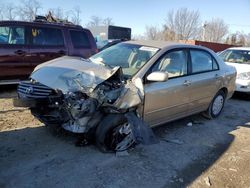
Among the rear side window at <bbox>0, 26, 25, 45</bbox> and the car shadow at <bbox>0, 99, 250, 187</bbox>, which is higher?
the rear side window at <bbox>0, 26, 25, 45</bbox>

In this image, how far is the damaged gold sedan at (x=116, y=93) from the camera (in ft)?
13.6

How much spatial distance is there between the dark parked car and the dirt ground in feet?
6.83

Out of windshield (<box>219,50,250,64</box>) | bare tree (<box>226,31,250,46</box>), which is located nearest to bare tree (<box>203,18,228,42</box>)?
bare tree (<box>226,31,250,46</box>)

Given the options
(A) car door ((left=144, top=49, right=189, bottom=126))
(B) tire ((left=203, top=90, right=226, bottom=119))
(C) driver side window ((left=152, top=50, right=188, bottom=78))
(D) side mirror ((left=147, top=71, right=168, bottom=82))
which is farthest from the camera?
(B) tire ((left=203, top=90, right=226, bottom=119))

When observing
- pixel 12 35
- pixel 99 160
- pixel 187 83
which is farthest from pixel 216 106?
pixel 12 35

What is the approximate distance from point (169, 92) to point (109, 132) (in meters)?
1.32

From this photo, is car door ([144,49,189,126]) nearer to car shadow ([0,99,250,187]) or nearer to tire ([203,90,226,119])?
car shadow ([0,99,250,187])

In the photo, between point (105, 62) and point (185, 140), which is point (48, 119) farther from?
point (185, 140)

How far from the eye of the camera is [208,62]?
6.16m

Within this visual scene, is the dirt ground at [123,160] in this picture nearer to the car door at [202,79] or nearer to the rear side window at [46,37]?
the car door at [202,79]

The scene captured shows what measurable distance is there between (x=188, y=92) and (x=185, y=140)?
2.84ft

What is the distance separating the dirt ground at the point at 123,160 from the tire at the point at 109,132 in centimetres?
12

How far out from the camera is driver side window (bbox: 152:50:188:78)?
16.2 ft

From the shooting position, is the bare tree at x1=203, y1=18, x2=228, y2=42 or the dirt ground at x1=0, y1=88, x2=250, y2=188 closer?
the dirt ground at x1=0, y1=88, x2=250, y2=188
